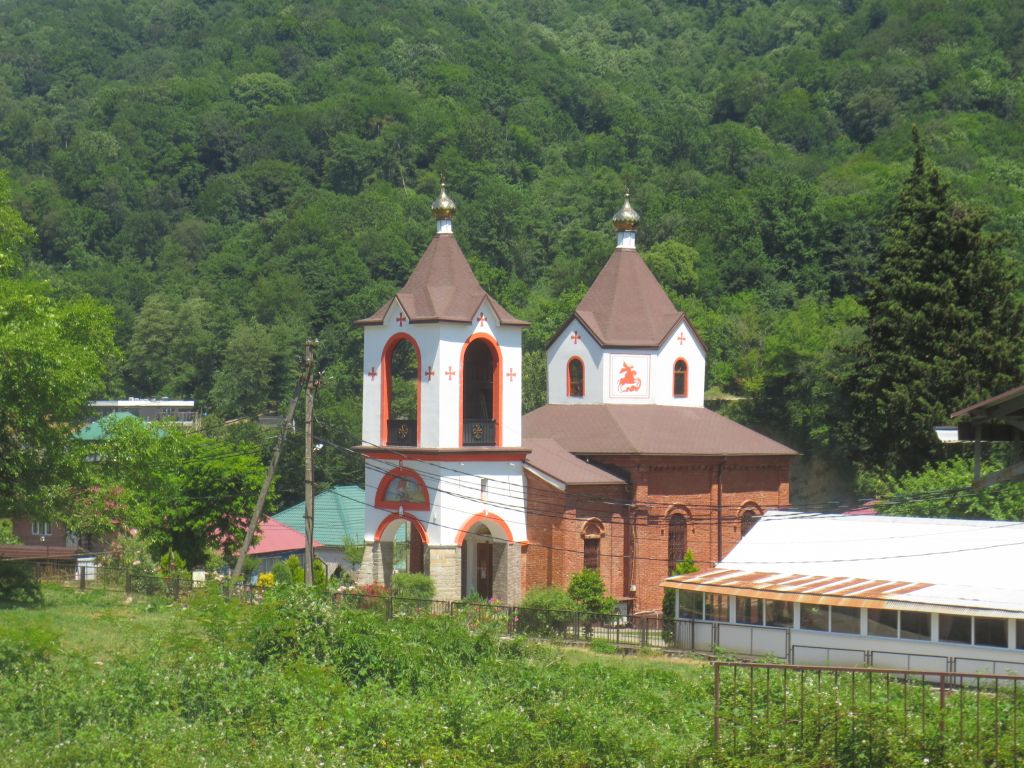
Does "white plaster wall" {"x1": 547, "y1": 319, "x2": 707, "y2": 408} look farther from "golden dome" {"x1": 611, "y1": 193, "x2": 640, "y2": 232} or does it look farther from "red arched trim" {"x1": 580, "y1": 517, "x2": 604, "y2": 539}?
"red arched trim" {"x1": 580, "y1": 517, "x2": 604, "y2": 539}

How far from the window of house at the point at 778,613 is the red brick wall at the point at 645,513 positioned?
6153 millimetres

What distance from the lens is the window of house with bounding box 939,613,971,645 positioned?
88.8 feet

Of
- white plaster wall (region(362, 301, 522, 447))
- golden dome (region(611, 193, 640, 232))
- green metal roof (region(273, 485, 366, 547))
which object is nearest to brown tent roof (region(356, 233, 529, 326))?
white plaster wall (region(362, 301, 522, 447))

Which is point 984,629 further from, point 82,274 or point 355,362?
point 82,274

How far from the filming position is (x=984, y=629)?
26.9 m

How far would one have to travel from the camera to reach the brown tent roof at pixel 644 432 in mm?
37031

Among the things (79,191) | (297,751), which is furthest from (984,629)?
(79,191)

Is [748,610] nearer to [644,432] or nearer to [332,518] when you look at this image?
[644,432]

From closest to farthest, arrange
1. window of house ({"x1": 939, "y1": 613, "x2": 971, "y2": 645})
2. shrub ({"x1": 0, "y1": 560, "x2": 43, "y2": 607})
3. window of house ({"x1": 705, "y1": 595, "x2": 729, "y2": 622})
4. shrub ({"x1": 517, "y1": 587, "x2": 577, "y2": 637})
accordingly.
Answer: window of house ({"x1": 939, "y1": 613, "x2": 971, "y2": 645}) < shrub ({"x1": 0, "y1": 560, "x2": 43, "y2": 607}) < window of house ({"x1": 705, "y1": 595, "x2": 729, "y2": 622}) < shrub ({"x1": 517, "y1": 587, "x2": 577, "y2": 637})

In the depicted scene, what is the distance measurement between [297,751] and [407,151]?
9708 cm

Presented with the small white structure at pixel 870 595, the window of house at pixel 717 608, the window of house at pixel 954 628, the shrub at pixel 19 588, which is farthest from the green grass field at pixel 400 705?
the window of house at pixel 717 608

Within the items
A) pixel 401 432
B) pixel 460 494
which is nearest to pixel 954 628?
pixel 460 494

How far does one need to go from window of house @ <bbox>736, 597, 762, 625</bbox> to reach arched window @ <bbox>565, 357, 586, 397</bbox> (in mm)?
10807

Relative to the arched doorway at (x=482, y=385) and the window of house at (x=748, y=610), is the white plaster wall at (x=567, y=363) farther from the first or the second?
the window of house at (x=748, y=610)
